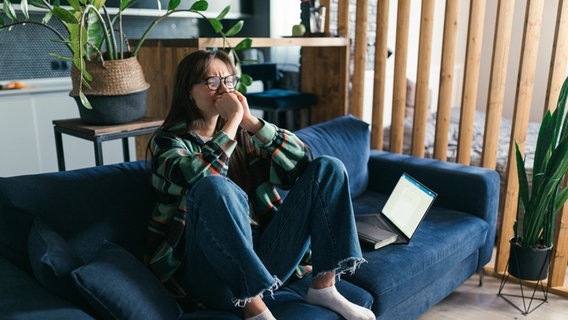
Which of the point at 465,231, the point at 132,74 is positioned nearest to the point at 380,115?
the point at 465,231

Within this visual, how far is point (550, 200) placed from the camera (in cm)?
214

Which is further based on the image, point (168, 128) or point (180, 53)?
point (180, 53)

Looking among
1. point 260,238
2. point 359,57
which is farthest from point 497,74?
point 260,238

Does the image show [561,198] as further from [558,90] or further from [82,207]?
[82,207]

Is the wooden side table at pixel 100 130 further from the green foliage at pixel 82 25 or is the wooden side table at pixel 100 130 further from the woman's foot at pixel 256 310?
the woman's foot at pixel 256 310

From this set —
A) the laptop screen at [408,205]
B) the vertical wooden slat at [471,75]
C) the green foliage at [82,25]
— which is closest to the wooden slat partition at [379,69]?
the vertical wooden slat at [471,75]

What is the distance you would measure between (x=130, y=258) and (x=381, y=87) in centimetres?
179

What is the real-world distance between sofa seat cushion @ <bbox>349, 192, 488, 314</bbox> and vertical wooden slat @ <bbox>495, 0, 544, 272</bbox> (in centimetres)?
30

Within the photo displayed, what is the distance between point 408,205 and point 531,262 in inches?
25.0

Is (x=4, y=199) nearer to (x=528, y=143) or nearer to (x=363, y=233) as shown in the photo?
(x=363, y=233)

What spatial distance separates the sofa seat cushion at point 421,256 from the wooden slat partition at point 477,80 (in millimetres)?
384

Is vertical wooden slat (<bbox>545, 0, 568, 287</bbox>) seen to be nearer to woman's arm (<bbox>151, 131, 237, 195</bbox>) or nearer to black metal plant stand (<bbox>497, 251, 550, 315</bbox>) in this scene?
black metal plant stand (<bbox>497, 251, 550, 315</bbox>)

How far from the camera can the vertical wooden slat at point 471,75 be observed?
240cm

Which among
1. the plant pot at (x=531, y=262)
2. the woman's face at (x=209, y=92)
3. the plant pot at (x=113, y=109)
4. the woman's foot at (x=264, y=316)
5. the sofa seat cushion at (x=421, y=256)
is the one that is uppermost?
the woman's face at (x=209, y=92)
